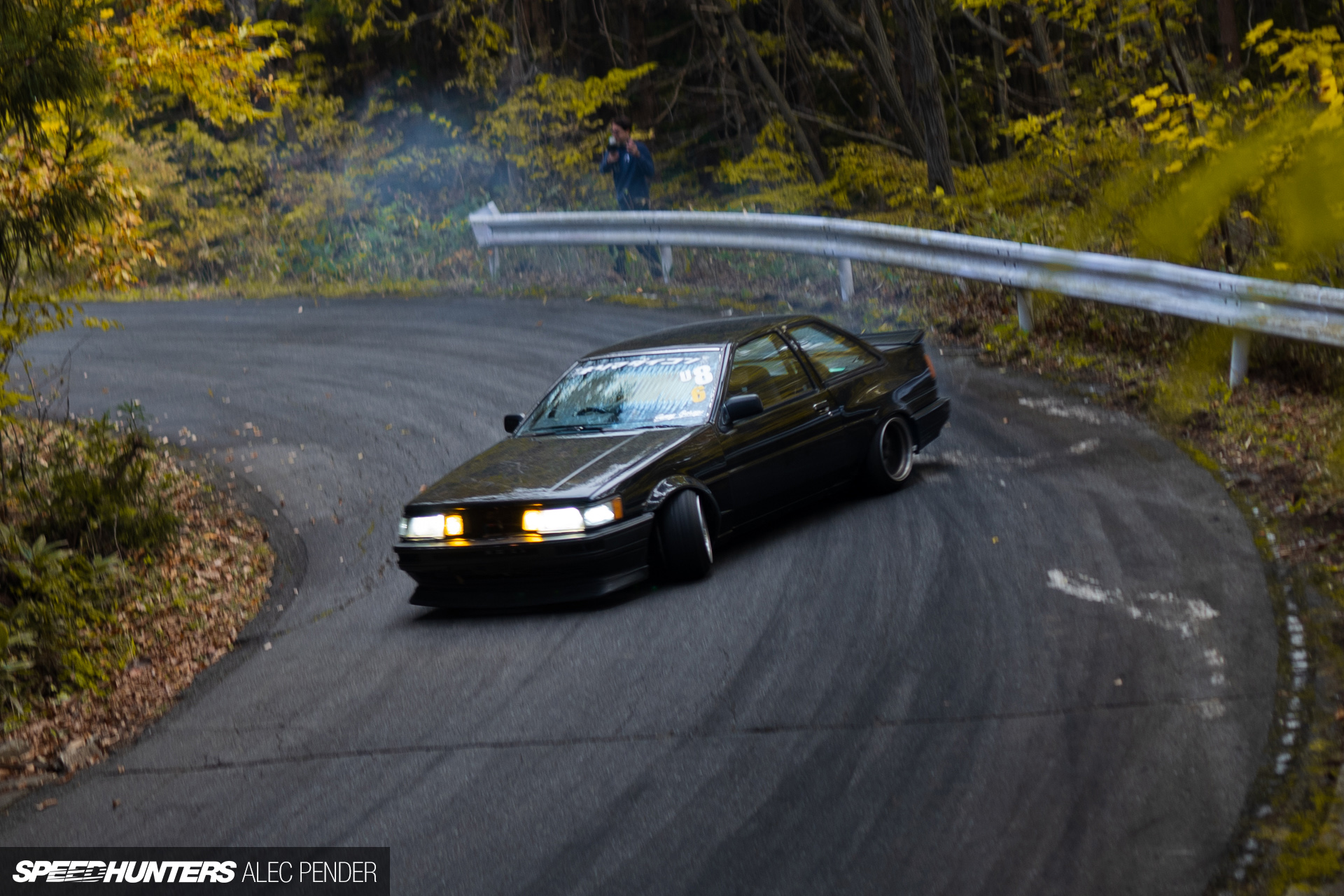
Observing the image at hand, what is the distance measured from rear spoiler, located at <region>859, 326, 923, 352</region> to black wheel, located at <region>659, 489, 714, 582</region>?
2.65m

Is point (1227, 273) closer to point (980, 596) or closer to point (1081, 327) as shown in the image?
point (980, 596)

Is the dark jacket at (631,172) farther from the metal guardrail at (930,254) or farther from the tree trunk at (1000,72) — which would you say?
the tree trunk at (1000,72)

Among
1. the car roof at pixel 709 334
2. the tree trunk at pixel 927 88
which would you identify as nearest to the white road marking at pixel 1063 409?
the car roof at pixel 709 334

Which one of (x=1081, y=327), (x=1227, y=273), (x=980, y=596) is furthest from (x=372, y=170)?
(x=1227, y=273)

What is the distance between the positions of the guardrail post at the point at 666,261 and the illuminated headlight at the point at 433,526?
10.2 m

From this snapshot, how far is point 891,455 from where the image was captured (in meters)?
8.68

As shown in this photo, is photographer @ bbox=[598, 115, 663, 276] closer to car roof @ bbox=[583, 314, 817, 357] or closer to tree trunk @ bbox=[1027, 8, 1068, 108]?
tree trunk @ bbox=[1027, 8, 1068, 108]

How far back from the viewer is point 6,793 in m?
6.05

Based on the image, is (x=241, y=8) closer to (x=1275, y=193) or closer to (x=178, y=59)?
(x=178, y=59)

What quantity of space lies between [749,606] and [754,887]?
271 cm

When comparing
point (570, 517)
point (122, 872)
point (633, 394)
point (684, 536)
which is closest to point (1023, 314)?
point (633, 394)

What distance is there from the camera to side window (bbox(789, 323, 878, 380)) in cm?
859

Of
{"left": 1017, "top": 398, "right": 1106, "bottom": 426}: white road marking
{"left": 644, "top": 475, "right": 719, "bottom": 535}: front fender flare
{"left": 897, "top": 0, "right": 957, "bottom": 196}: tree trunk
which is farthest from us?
{"left": 897, "top": 0, "right": 957, "bottom": 196}: tree trunk

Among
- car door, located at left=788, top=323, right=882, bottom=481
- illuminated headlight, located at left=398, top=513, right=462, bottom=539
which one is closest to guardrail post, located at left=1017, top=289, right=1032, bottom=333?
car door, located at left=788, top=323, right=882, bottom=481
